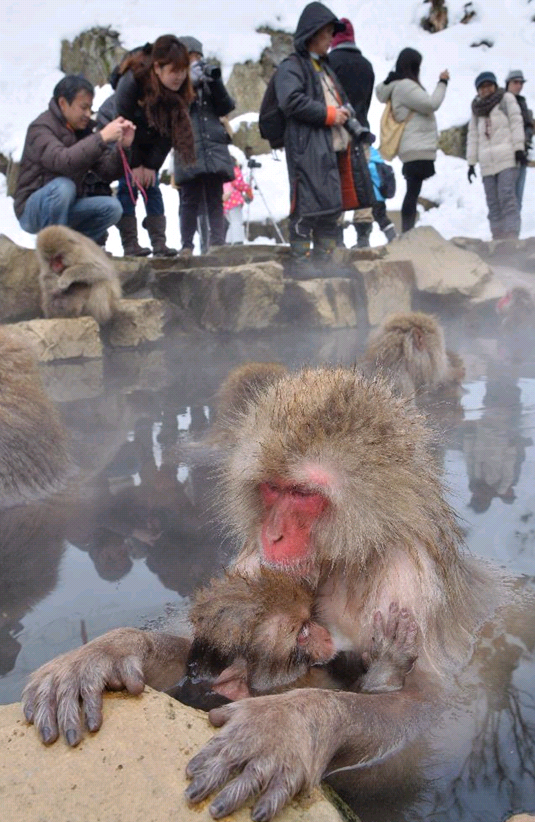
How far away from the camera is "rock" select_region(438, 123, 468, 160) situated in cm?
1831

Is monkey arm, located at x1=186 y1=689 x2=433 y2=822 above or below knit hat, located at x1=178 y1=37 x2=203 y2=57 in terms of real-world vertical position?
below

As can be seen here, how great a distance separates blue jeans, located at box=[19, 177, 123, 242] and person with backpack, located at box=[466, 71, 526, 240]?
16.0 ft

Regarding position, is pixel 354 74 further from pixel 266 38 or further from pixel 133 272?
pixel 266 38

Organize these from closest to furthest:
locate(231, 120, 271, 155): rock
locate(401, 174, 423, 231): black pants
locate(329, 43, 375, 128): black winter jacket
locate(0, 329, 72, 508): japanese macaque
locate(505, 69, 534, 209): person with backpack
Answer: locate(0, 329, 72, 508): japanese macaque
locate(329, 43, 375, 128): black winter jacket
locate(401, 174, 423, 231): black pants
locate(505, 69, 534, 209): person with backpack
locate(231, 120, 271, 155): rock

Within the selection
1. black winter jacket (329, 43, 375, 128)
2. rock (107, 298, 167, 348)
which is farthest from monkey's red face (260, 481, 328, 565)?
black winter jacket (329, 43, 375, 128)

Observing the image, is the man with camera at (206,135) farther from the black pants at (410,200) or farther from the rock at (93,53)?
the rock at (93,53)

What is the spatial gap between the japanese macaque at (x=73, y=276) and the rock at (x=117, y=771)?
555cm

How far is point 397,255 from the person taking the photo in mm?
9188

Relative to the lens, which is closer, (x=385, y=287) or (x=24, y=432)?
(x=24, y=432)

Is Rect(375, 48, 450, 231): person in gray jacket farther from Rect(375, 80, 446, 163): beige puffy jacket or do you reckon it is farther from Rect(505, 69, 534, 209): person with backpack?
Rect(505, 69, 534, 209): person with backpack

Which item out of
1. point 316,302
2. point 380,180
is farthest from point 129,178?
point 380,180

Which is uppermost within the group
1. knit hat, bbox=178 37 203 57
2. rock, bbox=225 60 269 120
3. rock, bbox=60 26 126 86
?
rock, bbox=60 26 126 86

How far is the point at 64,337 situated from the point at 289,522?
17.2 ft

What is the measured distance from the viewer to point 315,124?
686 cm
